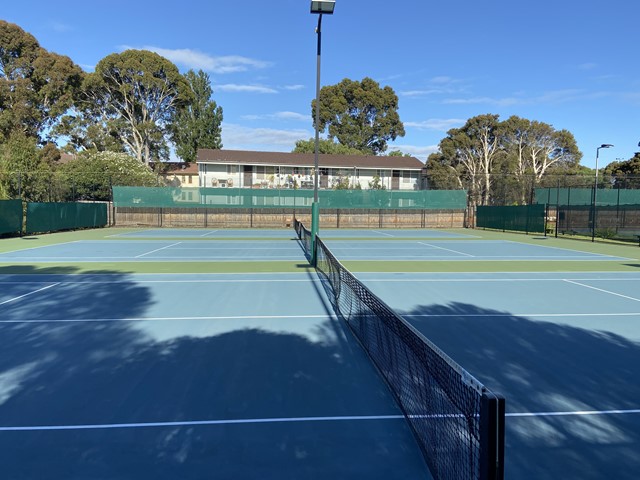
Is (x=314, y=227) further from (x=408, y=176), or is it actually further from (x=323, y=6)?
(x=408, y=176)

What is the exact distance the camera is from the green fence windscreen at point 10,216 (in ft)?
75.8

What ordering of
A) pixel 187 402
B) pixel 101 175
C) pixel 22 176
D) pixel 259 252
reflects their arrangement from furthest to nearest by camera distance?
pixel 101 175 → pixel 22 176 → pixel 259 252 → pixel 187 402

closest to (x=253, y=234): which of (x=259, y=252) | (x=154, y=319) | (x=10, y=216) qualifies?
(x=259, y=252)

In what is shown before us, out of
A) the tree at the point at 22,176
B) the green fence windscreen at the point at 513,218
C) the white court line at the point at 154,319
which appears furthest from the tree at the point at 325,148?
the white court line at the point at 154,319

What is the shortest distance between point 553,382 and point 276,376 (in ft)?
10.4

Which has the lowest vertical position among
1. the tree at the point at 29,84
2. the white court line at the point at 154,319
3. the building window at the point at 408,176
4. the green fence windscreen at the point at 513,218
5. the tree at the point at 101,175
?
the white court line at the point at 154,319

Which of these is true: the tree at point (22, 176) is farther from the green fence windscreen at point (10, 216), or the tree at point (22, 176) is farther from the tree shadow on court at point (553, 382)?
the tree shadow on court at point (553, 382)

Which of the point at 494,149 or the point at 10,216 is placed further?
the point at 494,149

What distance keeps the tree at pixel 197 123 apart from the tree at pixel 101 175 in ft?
48.3

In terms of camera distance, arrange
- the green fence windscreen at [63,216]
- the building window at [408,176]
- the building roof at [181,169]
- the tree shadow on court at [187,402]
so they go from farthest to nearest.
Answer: the building roof at [181,169] → the building window at [408,176] → the green fence windscreen at [63,216] → the tree shadow on court at [187,402]

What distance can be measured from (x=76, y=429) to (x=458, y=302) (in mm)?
7353

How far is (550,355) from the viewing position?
19.6 ft

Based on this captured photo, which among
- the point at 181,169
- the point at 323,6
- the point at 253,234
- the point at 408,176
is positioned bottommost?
the point at 253,234

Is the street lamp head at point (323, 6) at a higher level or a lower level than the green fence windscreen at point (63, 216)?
higher
